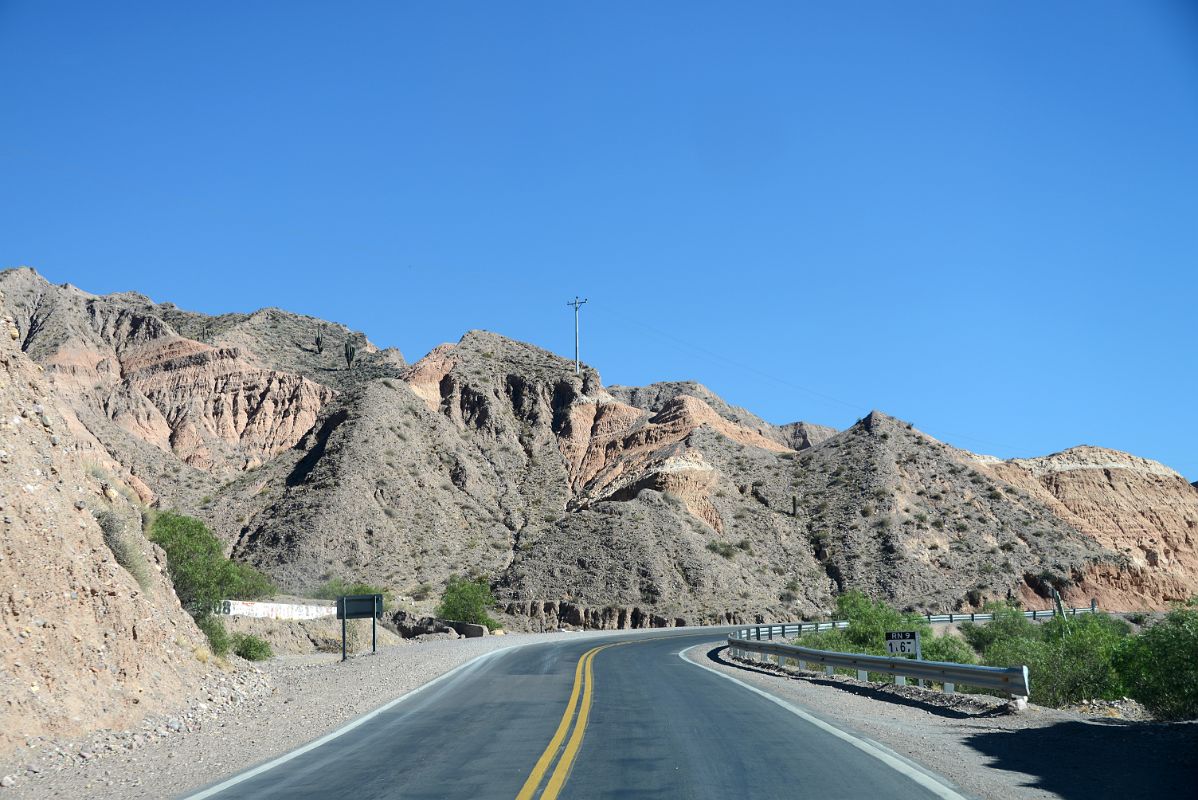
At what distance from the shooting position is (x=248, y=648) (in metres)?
27.8

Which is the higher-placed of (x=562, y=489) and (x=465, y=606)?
(x=562, y=489)

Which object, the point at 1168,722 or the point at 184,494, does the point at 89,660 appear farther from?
the point at 184,494

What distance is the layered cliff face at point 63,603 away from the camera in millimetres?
11672

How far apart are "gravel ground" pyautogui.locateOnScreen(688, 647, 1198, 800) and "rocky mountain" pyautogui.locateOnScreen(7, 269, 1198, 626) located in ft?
159

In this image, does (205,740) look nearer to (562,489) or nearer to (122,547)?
(122,547)

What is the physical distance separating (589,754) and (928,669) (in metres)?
8.29

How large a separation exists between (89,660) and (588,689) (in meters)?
9.63

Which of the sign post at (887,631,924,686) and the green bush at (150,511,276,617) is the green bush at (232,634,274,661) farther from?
Answer: the sign post at (887,631,924,686)

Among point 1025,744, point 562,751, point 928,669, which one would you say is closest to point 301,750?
point 562,751

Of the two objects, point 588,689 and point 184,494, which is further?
point 184,494

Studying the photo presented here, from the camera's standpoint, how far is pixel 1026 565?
7425cm

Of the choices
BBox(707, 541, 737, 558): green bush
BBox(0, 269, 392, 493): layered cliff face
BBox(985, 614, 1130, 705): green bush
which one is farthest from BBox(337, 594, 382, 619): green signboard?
BBox(0, 269, 392, 493): layered cliff face

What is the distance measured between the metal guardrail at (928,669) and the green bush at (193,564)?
1570cm

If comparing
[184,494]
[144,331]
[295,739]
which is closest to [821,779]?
[295,739]
